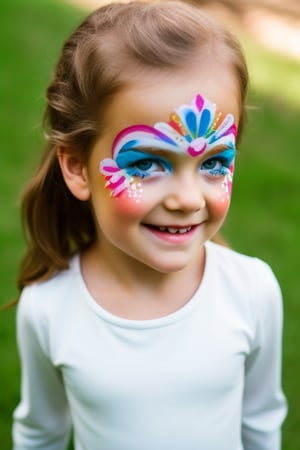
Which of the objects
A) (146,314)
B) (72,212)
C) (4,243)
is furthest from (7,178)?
(146,314)

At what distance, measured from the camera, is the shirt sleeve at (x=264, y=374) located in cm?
250

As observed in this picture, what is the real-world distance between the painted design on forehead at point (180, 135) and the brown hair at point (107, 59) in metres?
0.10

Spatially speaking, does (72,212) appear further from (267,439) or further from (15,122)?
(15,122)

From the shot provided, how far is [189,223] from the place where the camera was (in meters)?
2.17

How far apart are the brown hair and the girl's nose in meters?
0.26

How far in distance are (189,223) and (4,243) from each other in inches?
108

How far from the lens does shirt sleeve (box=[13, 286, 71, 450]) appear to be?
2.51 meters

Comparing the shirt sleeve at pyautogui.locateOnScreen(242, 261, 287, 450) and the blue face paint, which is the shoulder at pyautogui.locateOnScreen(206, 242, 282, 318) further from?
the blue face paint

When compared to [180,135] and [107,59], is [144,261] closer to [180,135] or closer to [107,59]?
[180,135]

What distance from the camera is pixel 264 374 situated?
2.68m

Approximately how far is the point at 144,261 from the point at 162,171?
0.27 m

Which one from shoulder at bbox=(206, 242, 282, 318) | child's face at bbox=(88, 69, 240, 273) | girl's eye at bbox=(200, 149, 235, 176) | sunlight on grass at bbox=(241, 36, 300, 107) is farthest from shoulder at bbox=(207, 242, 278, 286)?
sunlight on grass at bbox=(241, 36, 300, 107)

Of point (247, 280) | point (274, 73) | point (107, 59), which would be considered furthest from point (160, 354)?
point (274, 73)

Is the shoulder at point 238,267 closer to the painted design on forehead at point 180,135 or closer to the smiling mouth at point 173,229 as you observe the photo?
the smiling mouth at point 173,229
